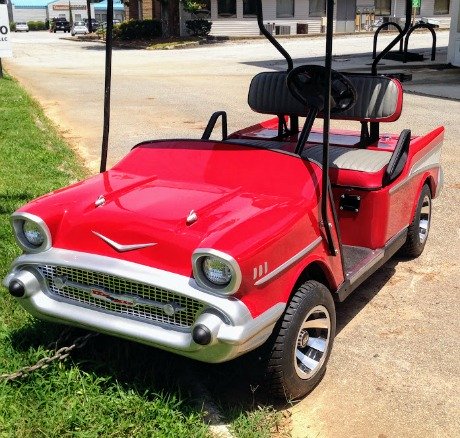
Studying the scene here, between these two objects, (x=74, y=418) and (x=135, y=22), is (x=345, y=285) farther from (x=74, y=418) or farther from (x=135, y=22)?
(x=135, y=22)

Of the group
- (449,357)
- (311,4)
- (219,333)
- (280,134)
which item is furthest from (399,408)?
(311,4)

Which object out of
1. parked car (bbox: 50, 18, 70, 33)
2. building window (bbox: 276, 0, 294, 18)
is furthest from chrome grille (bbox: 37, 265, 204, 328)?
parked car (bbox: 50, 18, 70, 33)

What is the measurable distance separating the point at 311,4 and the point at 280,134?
40.1 metres

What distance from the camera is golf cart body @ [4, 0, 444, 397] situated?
266cm

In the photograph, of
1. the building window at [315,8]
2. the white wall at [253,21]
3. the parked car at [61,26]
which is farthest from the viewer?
the parked car at [61,26]

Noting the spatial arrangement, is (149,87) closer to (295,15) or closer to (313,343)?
(313,343)

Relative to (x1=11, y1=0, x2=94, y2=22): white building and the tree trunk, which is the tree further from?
(x1=11, y1=0, x2=94, y2=22): white building

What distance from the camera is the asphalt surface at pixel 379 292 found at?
9.88 ft

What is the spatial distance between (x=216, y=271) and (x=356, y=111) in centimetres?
231

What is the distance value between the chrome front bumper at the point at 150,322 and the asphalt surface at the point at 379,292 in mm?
599

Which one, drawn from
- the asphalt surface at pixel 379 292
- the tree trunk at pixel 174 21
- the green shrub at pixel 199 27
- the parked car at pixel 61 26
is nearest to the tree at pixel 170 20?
the tree trunk at pixel 174 21

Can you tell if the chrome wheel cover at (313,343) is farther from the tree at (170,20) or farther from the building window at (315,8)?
the building window at (315,8)

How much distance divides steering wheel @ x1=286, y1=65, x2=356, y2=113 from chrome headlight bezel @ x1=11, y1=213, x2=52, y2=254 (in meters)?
1.61

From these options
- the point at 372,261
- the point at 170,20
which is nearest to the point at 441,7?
the point at 170,20
